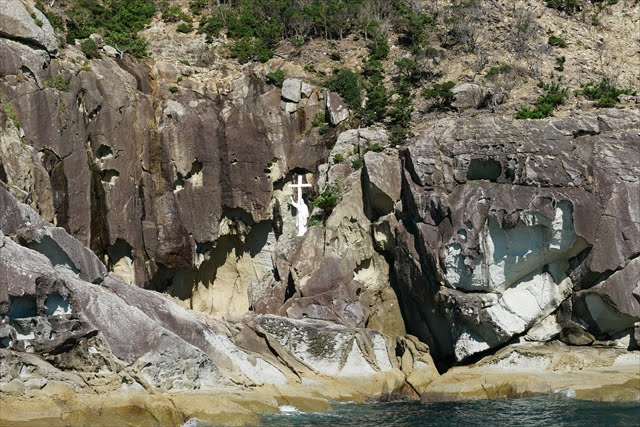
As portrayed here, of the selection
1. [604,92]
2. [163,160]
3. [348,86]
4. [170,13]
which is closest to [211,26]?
[170,13]

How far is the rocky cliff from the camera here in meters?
29.5

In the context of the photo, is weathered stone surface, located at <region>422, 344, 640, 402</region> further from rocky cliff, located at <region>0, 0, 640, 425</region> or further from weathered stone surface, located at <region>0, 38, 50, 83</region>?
weathered stone surface, located at <region>0, 38, 50, 83</region>

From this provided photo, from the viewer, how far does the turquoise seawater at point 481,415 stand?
2802 centimetres

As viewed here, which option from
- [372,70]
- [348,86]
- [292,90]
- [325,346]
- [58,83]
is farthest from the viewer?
[372,70]

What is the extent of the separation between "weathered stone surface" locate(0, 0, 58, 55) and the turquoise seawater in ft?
68.6

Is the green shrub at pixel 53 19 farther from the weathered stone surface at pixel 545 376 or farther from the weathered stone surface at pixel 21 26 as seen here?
the weathered stone surface at pixel 545 376

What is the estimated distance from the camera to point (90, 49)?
44125 millimetres

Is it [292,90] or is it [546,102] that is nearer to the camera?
[546,102]

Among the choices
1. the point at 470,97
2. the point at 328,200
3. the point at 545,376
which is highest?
the point at 470,97

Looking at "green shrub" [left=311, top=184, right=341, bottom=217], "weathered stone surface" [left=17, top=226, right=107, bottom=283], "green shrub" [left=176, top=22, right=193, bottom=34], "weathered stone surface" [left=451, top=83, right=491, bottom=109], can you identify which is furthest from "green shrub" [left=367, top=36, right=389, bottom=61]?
"weathered stone surface" [left=17, top=226, right=107, bottom=283]

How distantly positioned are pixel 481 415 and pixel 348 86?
2216cm

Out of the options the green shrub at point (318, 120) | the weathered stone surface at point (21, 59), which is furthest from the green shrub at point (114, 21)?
the green shrub at point (318, 120)

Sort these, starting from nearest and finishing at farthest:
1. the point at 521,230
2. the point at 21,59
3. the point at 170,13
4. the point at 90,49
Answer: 1. the point at 521,230
2. the point at 21,59
3. the point at 90,49
4. the point at 170,13

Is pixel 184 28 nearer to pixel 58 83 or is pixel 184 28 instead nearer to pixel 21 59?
pixel 58 83
